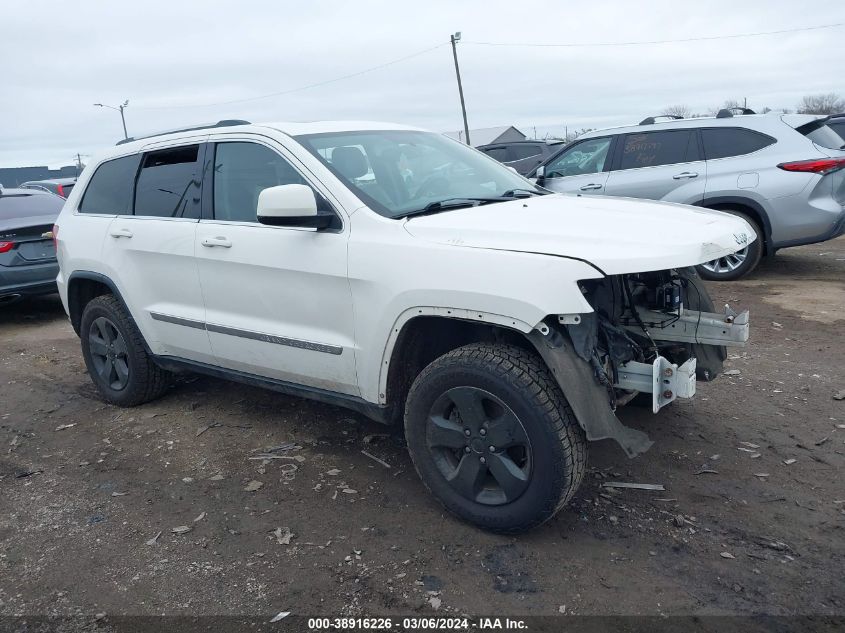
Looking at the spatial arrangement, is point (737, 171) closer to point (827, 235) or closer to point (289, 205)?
point (827, 235)

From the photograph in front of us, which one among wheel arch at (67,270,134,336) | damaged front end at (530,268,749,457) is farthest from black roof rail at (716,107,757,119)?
wheel arch at (67,270,134,336)

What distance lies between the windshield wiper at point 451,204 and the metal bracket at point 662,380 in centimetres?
120

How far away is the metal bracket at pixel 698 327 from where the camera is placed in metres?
3.66

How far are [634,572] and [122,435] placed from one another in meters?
3.36

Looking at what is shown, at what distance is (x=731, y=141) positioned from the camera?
8.40m

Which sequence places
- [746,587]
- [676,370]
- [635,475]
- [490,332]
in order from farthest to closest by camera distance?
[635,475] < [490,332] < [676,370] < [746,587]

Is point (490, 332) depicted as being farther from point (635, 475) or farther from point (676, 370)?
point (635, 475)

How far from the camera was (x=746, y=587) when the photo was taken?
286cm

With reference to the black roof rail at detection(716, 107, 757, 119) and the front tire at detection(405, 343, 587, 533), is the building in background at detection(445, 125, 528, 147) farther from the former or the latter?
the front tire at detection(405, 343, 587, 533)

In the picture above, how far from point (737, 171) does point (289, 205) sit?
6.35 metres

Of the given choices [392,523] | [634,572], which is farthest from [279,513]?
[634,572]

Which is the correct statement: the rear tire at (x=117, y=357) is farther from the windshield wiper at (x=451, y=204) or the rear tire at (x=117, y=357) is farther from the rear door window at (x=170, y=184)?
the windshield wiper at (x=451, y=204)

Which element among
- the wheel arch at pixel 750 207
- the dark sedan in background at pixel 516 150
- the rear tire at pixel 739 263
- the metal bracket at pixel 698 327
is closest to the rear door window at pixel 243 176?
the metal bracket at pixel 698 327

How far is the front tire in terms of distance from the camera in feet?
9.96
